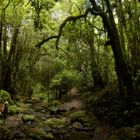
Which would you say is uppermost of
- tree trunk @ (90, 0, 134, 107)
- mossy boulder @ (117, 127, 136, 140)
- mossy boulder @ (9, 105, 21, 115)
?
tree trunk @ (90, 0, 134, 107)

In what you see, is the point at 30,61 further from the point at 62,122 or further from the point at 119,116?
the point at 119,116

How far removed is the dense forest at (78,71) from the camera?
11938 millimetres

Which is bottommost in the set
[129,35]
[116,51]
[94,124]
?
[94,124]

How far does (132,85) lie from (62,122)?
4.21 metres

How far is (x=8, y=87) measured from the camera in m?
18.2

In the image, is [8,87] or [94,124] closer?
[94,124]

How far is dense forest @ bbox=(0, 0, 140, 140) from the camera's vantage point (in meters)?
11.9

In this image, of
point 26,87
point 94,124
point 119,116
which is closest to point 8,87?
point 26,87

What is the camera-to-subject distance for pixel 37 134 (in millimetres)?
11461

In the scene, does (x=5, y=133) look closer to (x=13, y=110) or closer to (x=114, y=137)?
(x=13, y=110)

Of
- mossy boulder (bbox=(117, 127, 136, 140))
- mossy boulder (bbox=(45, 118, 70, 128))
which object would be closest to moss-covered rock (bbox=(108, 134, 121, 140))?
mossy boulder (bbox=(117, 127, 136, 140))

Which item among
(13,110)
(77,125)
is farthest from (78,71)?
(77,125)

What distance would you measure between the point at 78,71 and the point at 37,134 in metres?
8.64

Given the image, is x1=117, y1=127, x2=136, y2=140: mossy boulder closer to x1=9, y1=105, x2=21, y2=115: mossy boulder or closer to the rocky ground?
the rocky ground
